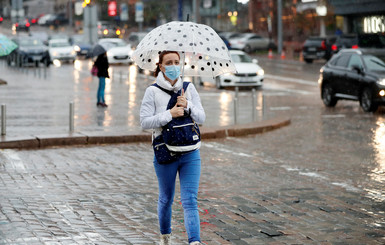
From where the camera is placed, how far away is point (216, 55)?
7.07m

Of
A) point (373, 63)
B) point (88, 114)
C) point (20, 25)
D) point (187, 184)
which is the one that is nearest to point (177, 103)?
point (187, 184)

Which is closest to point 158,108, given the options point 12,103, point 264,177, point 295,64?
point 264,177

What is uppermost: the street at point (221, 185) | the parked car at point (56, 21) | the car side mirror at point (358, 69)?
the parked car at point (56, 21)

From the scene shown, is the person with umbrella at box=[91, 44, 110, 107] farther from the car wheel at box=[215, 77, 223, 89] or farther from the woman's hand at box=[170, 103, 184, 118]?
the woman's hand at box=[170, 103, 184, 118]

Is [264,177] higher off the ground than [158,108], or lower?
lower

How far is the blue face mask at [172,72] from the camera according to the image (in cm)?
686

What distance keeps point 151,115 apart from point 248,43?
62.7 m

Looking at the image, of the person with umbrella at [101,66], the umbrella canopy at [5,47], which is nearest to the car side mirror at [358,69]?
the person with umbrella at [101,66]

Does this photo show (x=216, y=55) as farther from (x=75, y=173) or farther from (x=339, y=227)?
(x=75, y=173)

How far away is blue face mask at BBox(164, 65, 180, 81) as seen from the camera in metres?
6.86

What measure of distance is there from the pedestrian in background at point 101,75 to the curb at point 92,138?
6.03 meters

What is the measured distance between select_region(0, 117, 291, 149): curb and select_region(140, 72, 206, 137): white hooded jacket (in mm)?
8494

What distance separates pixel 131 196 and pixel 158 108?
338 cm

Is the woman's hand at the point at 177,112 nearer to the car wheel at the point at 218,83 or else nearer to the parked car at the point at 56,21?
the car wheel at the point at 218,83
